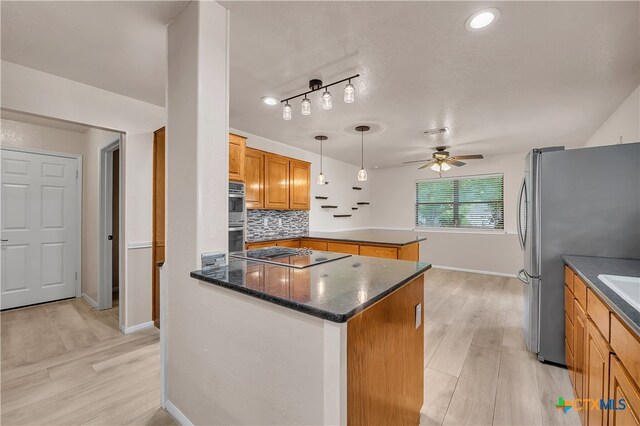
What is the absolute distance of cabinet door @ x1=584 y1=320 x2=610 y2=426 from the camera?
49.2 inches

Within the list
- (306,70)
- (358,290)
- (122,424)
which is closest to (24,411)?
(122,424)

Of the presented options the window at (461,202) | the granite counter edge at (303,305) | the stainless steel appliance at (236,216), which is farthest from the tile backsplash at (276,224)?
the window at (461,202)

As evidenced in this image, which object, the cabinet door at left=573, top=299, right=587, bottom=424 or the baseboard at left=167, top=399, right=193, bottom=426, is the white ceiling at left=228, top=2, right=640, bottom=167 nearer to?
the cabinet door at left=573, top=299, right=587, bottom=424

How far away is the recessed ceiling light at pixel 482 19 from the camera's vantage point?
157 centimetres

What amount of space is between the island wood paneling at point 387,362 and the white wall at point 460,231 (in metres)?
4.74

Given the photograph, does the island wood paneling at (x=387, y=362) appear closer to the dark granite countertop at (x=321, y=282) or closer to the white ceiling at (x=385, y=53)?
the dark granite countertop at (x=321, y=282)

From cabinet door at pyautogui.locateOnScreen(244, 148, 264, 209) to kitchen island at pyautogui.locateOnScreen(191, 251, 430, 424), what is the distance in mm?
2274

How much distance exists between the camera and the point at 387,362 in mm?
1229

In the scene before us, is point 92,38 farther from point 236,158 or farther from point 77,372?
point 77,372

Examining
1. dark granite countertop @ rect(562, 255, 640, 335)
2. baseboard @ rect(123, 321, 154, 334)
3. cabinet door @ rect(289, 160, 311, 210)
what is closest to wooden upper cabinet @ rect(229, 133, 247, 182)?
cabinet door @ rect(289, 160, 311, 210)

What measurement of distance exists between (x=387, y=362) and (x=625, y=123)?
11.3 feet

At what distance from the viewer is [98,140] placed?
3.64 m

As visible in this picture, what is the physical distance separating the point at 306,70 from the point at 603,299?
7.59 ft

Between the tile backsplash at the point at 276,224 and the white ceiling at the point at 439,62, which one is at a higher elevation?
the white ceiling at the point at 439,62
